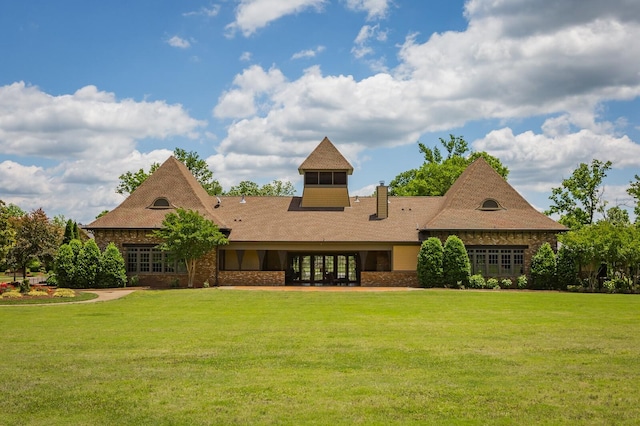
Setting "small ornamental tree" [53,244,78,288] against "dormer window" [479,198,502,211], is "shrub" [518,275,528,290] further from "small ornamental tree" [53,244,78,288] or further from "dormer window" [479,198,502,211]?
"small ornamental tree" [53,244,78,288]

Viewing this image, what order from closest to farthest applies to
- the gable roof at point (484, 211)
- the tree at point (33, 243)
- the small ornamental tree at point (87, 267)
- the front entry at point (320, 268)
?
the small ornamental tree at point (87, 267) < the gable roof at point (484, 211) < the front entry at point (320, 268) < the tree at point (33, 243)

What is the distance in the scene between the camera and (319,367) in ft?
37.1

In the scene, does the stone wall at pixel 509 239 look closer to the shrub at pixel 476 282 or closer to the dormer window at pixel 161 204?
the shrub at pixel 476 282

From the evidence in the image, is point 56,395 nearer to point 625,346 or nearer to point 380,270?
point 625,346

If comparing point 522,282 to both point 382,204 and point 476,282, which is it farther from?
point 382,204

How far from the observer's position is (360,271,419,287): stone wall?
34.8 m

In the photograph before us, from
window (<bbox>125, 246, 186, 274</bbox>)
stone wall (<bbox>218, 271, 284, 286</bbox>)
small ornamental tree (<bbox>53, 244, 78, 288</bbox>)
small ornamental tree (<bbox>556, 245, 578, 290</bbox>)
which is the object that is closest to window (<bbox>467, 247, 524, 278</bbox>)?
small ornamental tree (<bbox>556, 245, 578, 290</bbox>)

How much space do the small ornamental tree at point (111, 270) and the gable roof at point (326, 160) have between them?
39.9 ft

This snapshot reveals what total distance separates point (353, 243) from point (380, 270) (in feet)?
10.9

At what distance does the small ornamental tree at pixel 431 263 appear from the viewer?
33000mm

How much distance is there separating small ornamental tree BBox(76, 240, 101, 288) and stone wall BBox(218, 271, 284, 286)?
21.4 feet

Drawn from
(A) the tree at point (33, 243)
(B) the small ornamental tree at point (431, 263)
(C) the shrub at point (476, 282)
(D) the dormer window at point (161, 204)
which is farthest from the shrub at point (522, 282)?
(A) the tree at point (33, 243)

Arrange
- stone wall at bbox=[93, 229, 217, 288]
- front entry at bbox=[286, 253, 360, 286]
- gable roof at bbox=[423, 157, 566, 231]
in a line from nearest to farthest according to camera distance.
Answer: gable roof at bbox=[423, 157, 566, 231]
stone wall at bbox=[93, 229, 217, 288]
front entry at bbox=[286, 253, 360, 286]

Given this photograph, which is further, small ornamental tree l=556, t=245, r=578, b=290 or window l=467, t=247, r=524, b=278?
window l=467, t=247, r=524, b=278
